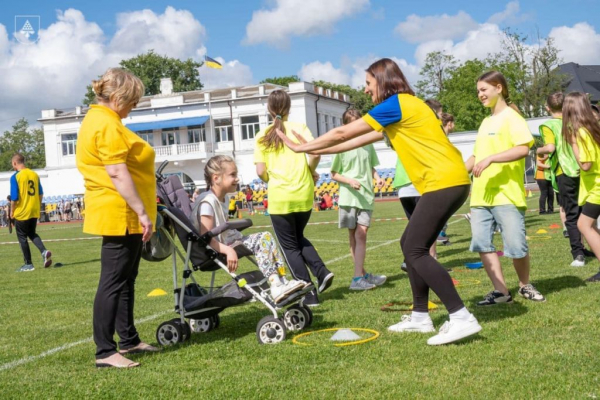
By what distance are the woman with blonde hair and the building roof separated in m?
92.9

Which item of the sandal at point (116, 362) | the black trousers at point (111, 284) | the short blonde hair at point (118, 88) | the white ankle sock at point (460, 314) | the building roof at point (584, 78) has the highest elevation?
the building roof at point (584, 78)

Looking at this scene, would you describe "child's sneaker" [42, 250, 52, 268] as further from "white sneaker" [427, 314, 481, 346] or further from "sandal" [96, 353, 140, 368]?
"white sneaker" [427, 314, 481, 346]

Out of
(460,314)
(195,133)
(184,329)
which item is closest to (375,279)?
(184,329)

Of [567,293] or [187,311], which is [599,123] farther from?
[187,311]

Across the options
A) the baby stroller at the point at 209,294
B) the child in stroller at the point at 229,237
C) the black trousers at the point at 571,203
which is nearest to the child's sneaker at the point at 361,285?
the baby stroller at the point at 209,294

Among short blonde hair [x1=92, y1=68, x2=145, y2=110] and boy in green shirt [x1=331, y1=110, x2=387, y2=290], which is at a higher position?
short blonde hair [x1=92, y1=68, x2=145, y2=110]

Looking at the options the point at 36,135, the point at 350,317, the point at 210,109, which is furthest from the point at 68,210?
the point at 36,135

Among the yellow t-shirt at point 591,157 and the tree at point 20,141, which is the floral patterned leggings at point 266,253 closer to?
the yellow t-shirt at point 591,157

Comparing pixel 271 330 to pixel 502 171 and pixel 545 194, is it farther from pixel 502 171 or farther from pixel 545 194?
pixel 545 194

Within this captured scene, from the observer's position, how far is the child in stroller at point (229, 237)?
5.71m

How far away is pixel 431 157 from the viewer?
16.8 feet

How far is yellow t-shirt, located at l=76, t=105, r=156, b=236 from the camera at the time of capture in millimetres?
4918

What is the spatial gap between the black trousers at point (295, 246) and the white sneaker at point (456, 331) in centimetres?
217

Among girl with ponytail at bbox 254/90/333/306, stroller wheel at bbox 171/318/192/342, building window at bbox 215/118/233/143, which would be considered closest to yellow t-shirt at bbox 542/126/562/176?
girl with ponytail at bbox 254/90/333/306
